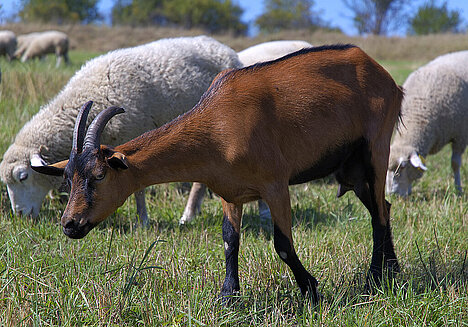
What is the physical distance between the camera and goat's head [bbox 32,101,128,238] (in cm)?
300

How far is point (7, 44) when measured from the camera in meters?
23.8

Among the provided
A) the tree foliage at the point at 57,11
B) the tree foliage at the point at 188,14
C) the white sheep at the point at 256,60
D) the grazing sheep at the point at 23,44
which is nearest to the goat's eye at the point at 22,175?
the white sheep at the point at 256,60

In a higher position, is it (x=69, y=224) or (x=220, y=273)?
(x=69, y=224)

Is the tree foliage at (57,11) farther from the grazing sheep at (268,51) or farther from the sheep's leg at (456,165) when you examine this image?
the sheep's leg at (456,165)

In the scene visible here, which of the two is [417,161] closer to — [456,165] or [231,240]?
[456,165]

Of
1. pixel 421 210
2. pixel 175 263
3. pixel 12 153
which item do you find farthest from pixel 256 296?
pixel 12 153

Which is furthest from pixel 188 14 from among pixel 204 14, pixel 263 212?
pixel 263 212

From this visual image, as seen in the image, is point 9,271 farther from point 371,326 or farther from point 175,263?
point 371,326

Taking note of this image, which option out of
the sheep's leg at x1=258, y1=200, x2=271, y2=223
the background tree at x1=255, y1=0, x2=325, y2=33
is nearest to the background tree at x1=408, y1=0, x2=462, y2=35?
the background tree at x1=255, y1=0, x2=325, y2=33

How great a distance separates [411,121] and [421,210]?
2355 millimetres

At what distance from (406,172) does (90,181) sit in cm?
544

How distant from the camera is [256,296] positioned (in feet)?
12.0

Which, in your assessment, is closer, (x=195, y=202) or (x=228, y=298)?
(x=228, y=298)

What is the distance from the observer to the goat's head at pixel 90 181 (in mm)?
3002
